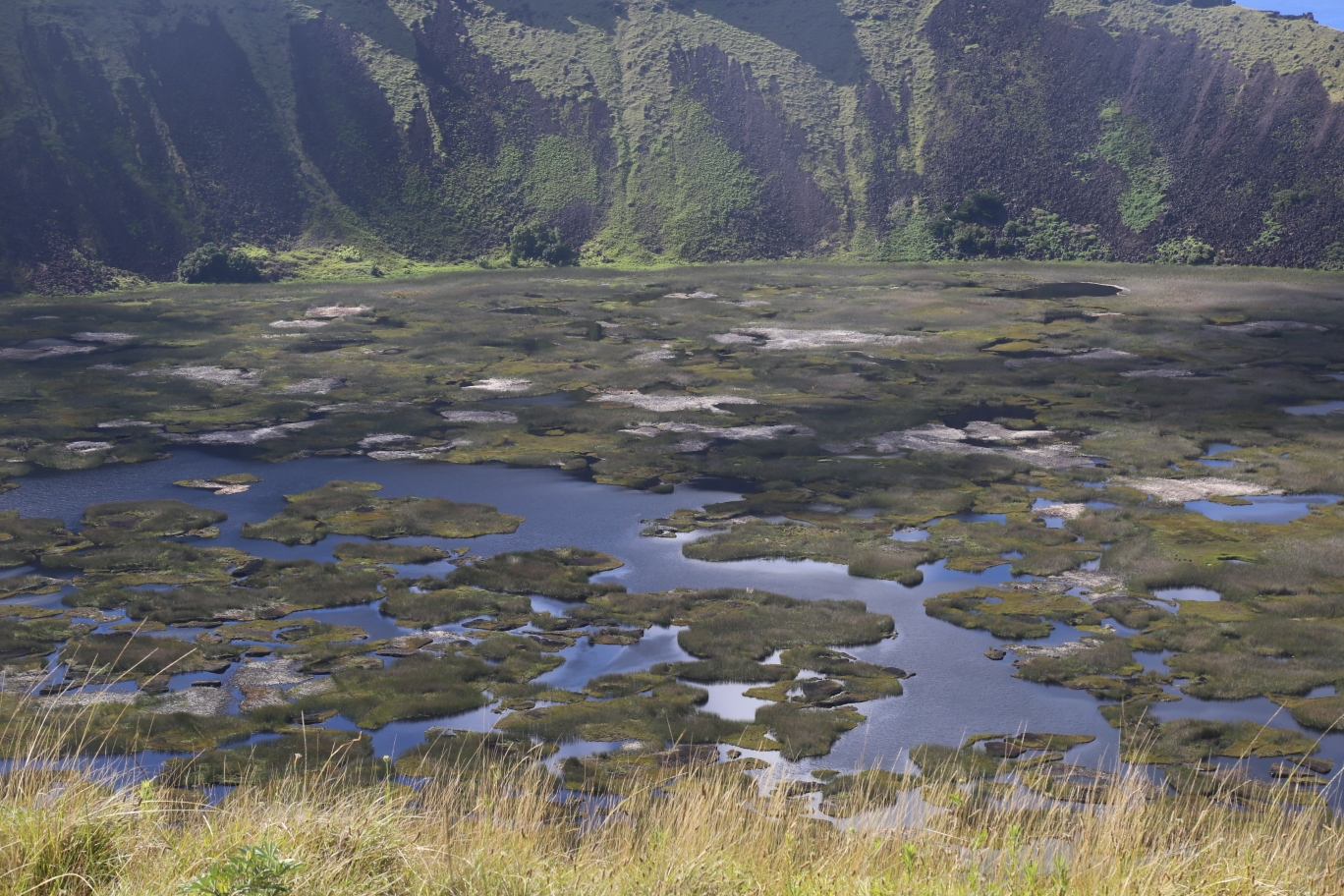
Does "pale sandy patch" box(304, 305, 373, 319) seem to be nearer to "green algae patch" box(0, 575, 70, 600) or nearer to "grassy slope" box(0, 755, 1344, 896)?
"green algae patch" box(0, 575, 70, 600)

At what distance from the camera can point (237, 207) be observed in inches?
4936

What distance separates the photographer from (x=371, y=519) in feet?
137

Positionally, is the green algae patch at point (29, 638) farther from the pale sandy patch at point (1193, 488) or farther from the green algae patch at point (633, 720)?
the pale sandy patch at point (1193, 488)

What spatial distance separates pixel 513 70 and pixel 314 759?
5439 inches

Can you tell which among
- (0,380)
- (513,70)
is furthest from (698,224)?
(0,380)

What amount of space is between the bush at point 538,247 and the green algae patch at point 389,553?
91.7 m

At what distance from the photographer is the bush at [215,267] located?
113 metres

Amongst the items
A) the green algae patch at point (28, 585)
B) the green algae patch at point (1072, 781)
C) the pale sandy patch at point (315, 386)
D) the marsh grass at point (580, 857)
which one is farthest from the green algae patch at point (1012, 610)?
the pale sandy patch at point (315, 386)

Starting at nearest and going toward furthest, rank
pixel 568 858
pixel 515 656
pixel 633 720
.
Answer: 1. pixel 568 858
2. pixel 633 720
3. pixel 515 656

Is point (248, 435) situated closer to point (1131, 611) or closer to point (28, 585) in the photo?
point (28, 585)

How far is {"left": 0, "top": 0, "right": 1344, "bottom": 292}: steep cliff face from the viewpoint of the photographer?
12038 cm

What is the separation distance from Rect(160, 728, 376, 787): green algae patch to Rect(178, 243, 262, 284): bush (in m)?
97.8

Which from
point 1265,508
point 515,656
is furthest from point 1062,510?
point 515,656

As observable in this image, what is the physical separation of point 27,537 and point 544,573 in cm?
1783
